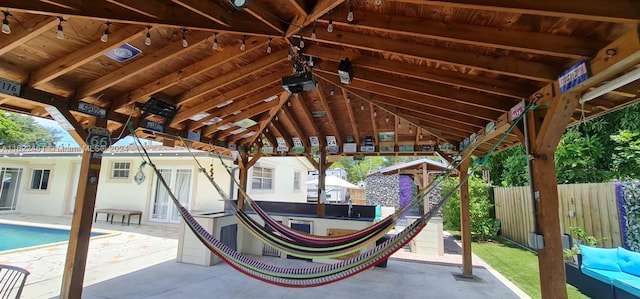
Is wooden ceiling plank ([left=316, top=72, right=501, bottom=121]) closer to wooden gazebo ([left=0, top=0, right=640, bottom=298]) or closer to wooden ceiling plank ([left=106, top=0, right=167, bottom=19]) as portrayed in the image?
wooden gazebo ([left=0, top=0, right=640, bottom=298])

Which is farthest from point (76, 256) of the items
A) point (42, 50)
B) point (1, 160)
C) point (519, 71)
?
point (1, 160)

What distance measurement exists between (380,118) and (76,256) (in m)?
4.08

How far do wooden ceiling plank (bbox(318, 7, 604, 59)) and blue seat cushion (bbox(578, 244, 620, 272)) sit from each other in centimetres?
316

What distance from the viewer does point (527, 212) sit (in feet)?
20.1

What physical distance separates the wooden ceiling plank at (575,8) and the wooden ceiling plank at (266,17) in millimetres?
1158

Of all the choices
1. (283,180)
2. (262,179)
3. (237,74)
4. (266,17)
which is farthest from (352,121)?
(283,180)

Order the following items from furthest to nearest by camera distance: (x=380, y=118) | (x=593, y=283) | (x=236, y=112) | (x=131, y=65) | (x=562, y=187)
A: (x=562, y=187)
(x=380, y=118)
(x=236, y=112)
(x=593, y=283)
(x=131, y=65)

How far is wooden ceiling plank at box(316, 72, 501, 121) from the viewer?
2919 millimetres

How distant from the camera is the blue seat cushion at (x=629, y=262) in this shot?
3111 millimetres

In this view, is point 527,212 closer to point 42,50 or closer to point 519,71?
point 519,71

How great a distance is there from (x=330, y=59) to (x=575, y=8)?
5.46 ft

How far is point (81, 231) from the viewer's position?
107 inches

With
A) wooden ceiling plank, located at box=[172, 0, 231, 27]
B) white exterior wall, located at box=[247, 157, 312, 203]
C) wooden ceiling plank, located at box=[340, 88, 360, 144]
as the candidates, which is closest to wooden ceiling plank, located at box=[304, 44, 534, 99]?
wooden ceiling plank, located at box=[172, 0, 231, 27]

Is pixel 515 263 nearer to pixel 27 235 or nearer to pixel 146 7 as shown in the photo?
pixel 146 7
